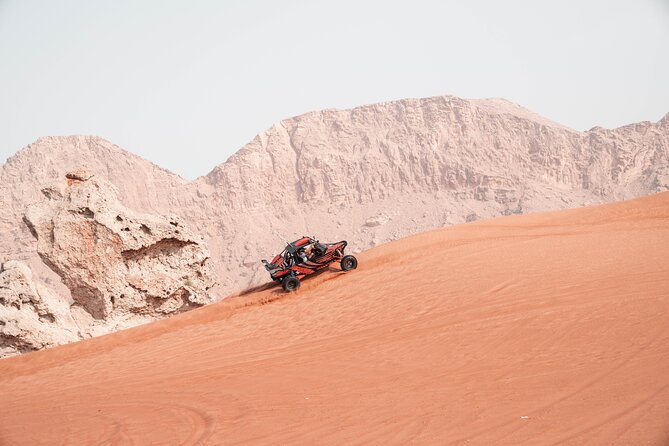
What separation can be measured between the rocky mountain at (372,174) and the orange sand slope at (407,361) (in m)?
52.0

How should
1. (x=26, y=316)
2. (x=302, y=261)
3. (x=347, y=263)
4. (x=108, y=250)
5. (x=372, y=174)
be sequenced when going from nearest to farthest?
(x=26, y=316)
(x=108, y=250)
(x=302, y=261)
(x=347, y=263)
(x=372, y=174)

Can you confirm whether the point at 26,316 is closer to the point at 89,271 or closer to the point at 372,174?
the point at 89,271

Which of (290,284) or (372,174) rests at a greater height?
(372,174)

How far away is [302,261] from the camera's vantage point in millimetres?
15844

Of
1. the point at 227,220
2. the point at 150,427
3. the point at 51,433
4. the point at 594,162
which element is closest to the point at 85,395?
the point at 51,433

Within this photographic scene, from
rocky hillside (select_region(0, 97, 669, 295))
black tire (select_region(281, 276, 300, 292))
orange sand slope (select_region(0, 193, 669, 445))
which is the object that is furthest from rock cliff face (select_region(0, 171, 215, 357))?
rocky hillside (select_region(0, 97, 669, 295))

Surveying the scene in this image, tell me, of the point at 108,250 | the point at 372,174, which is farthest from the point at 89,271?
the point at 372,174

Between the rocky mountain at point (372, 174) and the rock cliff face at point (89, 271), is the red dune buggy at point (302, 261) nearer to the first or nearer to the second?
the rock cliff face at point (89, 271)

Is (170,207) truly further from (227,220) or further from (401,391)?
(401,391)

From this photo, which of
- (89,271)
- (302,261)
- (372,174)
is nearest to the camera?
(89,271)

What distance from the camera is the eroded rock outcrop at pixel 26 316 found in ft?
47.8

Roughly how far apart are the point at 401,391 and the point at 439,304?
4.58m

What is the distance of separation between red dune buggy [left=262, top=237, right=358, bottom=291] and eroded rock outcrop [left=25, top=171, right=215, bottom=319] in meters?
3.00

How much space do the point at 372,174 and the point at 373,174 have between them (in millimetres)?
152
